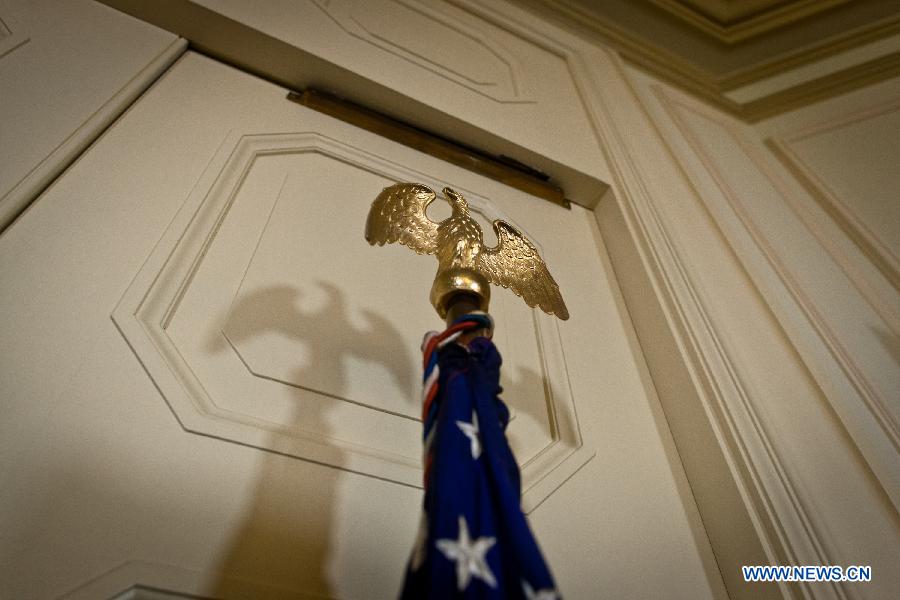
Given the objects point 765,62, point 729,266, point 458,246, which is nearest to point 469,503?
point 458,246

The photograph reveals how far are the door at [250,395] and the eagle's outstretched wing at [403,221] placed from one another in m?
0.20

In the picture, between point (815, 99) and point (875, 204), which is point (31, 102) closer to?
point (875, 204)

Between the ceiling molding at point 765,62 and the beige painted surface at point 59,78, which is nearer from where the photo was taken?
the beige painted surface at point 59,78

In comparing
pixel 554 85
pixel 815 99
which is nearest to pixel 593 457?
pixel 554 85

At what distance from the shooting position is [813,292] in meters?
0.97

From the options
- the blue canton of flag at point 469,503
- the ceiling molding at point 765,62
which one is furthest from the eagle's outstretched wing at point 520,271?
the ceiling molding at point 765,62

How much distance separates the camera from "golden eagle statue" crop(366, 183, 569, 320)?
0.51m

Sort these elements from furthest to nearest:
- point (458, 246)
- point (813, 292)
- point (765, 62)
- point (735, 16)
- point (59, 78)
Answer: point (735, 16), point (765, 62), point (813, 292), point (59, 78), point (458, 246)

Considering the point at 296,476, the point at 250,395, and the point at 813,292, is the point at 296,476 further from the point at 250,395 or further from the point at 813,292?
the point at 813,292

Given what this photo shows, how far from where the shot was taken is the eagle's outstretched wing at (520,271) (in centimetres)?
52

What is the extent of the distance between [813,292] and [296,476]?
3.20 feet

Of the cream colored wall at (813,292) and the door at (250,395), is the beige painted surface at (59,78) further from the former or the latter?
the cream colored wall at (813,292)

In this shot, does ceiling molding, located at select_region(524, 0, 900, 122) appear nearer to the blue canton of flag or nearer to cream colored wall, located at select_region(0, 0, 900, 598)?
cream colored wall, located at select_region(0, 0, 900, 598)

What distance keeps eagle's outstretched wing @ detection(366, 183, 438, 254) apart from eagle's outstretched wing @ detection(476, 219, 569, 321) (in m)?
0.06
